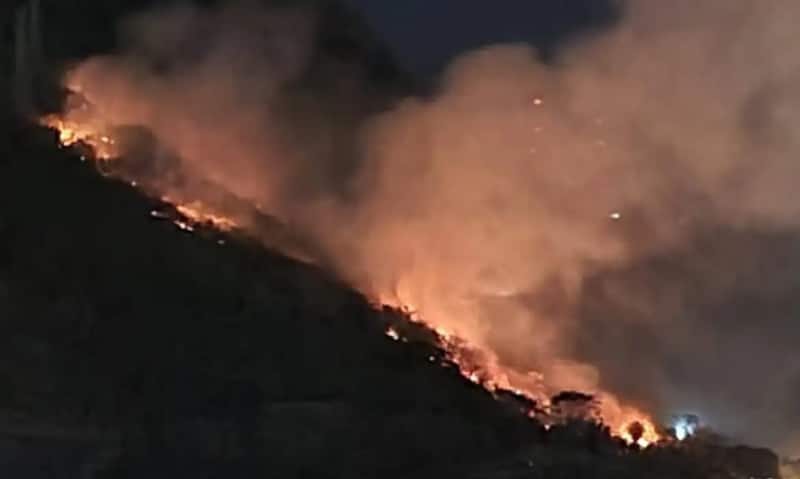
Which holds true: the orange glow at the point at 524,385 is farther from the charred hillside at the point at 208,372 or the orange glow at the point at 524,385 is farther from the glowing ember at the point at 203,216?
the glowing ember at the point at 203,216

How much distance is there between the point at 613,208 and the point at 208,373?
8174 millimetres

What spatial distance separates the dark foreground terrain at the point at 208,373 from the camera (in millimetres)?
15102

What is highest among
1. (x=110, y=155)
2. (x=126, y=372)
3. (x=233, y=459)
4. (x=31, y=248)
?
(x=110, y=155)

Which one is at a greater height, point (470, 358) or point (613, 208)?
point (613, 208)

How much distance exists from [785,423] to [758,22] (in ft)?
18.1

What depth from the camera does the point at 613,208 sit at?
75.3 ft

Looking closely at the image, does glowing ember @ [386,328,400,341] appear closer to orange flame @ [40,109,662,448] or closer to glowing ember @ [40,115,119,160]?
orange flame @ [40,109,662,448]

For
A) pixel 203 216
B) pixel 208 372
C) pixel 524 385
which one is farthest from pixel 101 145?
pixel 524 385

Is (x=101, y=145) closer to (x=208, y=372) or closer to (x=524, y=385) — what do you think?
(x=208, y=372)

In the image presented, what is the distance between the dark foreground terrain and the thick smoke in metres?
2.82

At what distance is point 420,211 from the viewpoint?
2286 centimetres

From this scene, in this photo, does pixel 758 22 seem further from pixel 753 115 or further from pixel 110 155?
pixel 110 155

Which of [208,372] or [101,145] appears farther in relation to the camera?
[101,145]

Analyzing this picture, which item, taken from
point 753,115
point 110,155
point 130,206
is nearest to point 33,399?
point 130,206
